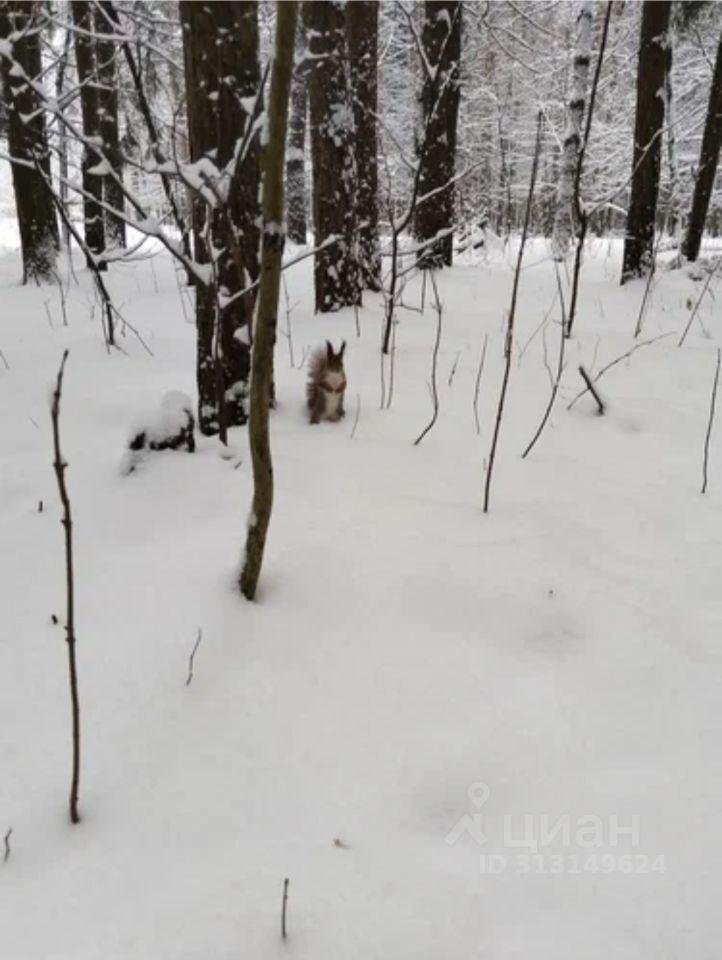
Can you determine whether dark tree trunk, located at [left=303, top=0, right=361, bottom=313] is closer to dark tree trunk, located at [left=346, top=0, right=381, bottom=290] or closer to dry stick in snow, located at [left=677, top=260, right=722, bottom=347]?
dark tree trunk, located at [left=346, top=0, right=381, bottom=290]

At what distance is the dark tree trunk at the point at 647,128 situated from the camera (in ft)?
22.0

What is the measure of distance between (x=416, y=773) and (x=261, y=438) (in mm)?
789

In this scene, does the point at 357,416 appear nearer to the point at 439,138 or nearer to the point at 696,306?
the point at 696,306

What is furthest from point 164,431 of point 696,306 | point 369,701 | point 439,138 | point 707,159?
point 707,159

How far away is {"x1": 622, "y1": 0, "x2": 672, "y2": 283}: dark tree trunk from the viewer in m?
6.71

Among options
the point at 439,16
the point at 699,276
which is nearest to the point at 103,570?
the point at 439,16

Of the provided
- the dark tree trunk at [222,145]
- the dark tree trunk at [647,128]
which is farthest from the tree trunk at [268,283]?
the dark tree trunk at [647,128]

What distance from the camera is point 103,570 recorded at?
6.56 feet

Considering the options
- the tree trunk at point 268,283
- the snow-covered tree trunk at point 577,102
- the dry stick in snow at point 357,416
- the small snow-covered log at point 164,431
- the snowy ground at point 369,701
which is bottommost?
the snowy ground at point 369,701

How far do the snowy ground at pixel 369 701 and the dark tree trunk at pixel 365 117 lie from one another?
3354 millimetres

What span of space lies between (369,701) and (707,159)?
814cm

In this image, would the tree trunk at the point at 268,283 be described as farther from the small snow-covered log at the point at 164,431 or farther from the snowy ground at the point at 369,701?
the small snow-covered log at the point at 164,431

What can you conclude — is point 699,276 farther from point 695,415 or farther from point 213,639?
point 213,639

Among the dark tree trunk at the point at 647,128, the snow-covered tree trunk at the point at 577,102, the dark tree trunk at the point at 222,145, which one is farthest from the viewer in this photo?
the snow-covered tree trunk at the point at 577,102
